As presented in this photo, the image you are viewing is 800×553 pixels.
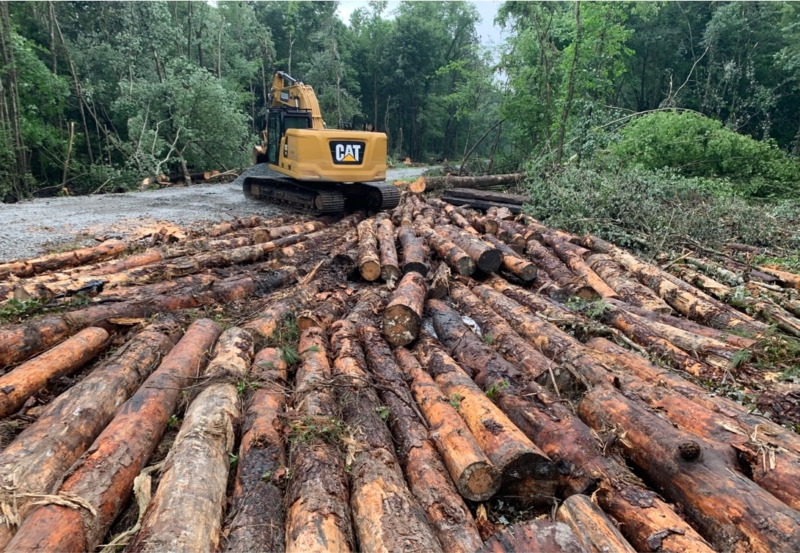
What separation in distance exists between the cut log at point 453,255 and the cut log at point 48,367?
14.8 feet

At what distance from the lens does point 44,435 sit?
2746 millimetres

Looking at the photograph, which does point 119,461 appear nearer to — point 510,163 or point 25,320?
point 25,320

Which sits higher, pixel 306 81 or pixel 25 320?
pixel 306 81

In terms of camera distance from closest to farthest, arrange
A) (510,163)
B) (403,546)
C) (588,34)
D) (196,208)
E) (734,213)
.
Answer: (403,546) → (734,213) → (196,208) → (588,34) → (510,163)

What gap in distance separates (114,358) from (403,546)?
2920 mm

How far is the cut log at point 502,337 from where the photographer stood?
4.06 meters

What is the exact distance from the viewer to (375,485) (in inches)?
102

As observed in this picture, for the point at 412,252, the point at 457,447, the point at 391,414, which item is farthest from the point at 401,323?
the point at 412,252

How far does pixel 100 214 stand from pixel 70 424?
8968 mm

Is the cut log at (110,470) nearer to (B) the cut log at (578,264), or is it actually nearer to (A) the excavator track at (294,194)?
(B) the cut log at (578,264)

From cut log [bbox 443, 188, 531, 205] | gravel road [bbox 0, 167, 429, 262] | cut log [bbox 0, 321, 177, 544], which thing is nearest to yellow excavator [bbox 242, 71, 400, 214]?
gravel road [bbox 0, 167, 429, 262]

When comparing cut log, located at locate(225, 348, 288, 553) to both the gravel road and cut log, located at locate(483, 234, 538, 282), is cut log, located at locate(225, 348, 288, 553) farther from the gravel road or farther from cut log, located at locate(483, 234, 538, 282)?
the gravel road

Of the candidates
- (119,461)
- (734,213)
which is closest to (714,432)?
(119,461)

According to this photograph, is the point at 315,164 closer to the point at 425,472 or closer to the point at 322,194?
the point at 322,194
